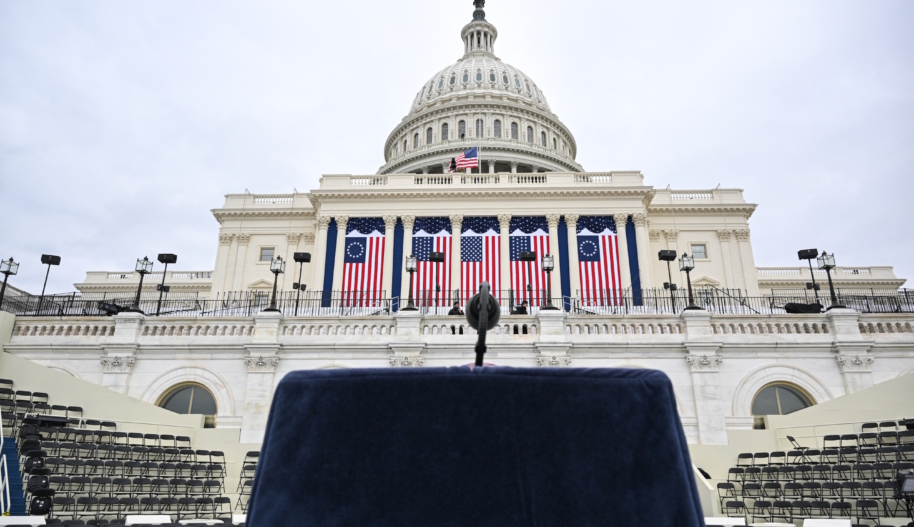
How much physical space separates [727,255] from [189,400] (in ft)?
134

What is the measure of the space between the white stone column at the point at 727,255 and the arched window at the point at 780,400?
26170 millimetres

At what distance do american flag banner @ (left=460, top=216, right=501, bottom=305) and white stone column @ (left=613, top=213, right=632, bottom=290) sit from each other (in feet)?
29.4

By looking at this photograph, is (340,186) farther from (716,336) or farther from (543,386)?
(543,386)

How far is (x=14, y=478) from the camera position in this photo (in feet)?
46.6

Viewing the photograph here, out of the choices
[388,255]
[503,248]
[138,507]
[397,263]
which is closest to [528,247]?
[503,248]

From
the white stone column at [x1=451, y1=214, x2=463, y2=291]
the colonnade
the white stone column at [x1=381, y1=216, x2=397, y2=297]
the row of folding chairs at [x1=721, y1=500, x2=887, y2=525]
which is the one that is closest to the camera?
the row of folding chairs at [x1=721, y1=500, x2=887, y2=525]

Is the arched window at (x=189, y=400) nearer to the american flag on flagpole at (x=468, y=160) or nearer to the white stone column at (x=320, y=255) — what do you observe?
the white stone column at (x=320, y=255)

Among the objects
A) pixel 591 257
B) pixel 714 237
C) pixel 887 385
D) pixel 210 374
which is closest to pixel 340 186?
pixel 591 257

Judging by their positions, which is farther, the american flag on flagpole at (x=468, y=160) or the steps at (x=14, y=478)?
the american flag on flagpole at (x=468, y=160)

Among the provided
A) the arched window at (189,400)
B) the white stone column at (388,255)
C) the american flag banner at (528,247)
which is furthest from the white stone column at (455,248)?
the arched window at (189,400)

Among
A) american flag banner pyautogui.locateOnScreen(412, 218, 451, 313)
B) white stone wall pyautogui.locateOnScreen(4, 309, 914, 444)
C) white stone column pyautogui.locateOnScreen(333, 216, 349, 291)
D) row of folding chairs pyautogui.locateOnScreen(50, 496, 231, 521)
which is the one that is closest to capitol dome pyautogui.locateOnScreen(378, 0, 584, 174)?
american flag banner pyautogui.locateOnScreen(412, 218, 451, 313)

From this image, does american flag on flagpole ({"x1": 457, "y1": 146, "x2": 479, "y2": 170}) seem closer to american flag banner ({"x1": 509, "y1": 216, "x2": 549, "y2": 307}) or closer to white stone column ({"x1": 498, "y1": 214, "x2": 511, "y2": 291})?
white stone column ({"x1": 498, "y1": 214, "x2": 511, "y2": 291})

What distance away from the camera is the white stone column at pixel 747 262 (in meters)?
44.1

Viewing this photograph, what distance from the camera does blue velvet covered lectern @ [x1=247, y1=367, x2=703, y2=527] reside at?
1592 mm
